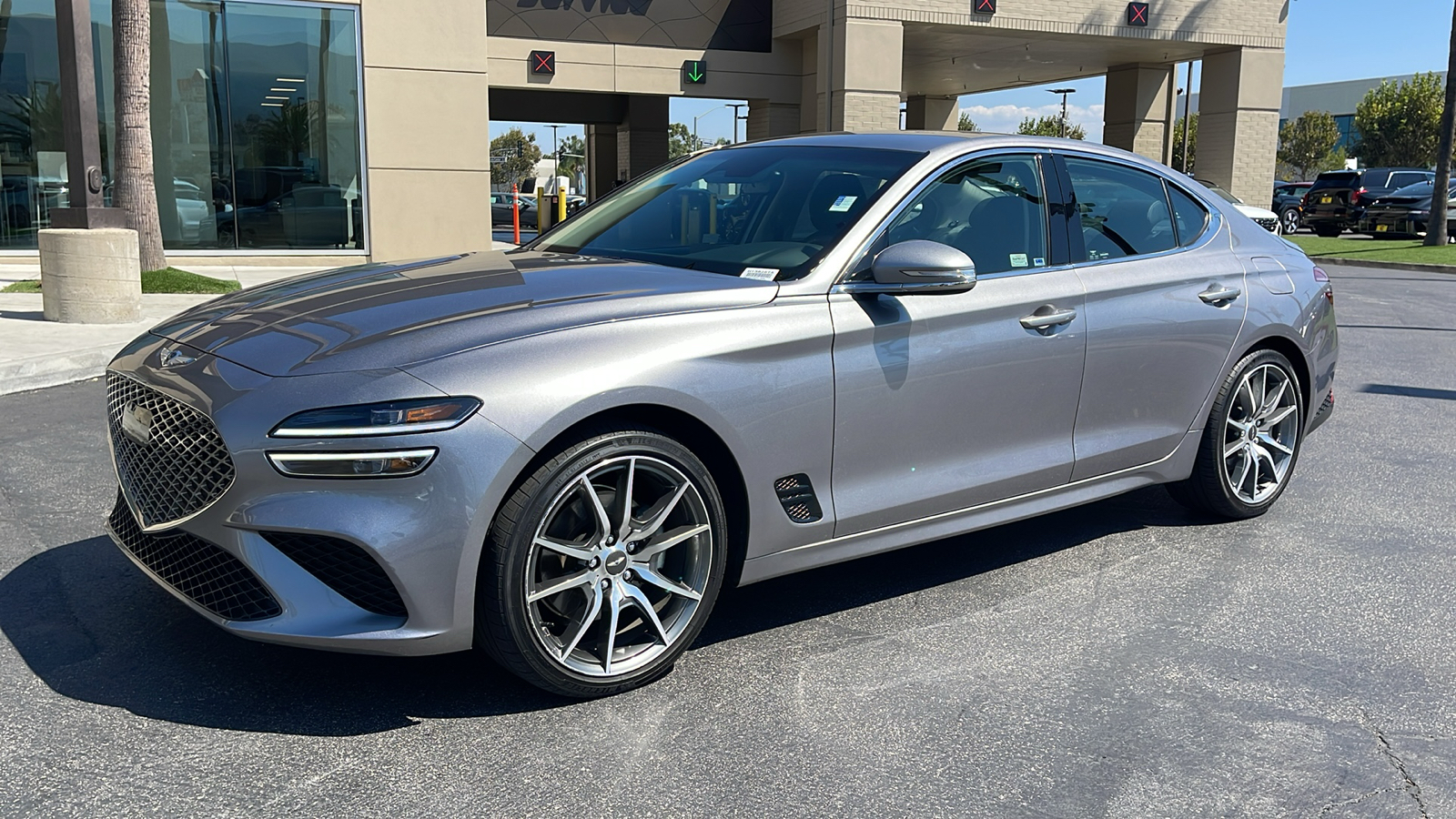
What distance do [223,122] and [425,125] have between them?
2.89m

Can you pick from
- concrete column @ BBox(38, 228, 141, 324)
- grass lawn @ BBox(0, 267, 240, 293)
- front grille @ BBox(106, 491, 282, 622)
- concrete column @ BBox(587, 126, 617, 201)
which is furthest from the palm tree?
concrete column @ BBox(587, 126, 617, 201)

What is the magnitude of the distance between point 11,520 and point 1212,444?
16.6 feet

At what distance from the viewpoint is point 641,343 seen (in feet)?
11.6

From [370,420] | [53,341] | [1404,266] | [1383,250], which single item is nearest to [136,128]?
[53,341]

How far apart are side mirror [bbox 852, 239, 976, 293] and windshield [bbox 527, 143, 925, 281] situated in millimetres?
221

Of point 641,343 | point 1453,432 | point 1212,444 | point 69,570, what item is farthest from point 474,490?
point 1453,432

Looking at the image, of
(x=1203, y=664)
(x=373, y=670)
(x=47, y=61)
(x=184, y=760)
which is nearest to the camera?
(x=184, y=760)

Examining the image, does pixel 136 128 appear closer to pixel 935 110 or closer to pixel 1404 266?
pixel 1404 266

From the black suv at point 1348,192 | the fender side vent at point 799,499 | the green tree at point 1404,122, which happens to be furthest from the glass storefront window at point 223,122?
the green tree at point 1404,122

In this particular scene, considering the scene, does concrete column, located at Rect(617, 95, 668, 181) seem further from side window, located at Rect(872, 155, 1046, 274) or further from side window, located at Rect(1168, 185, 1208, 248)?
side window, located at Rect(872, 155, 1046, 274)

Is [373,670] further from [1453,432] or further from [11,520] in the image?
[1453,432]

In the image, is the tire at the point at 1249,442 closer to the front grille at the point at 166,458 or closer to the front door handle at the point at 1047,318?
the front door handle at the point at 1047,318

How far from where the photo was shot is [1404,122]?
212ft

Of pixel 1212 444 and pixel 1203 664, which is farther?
pixel 1212 444
